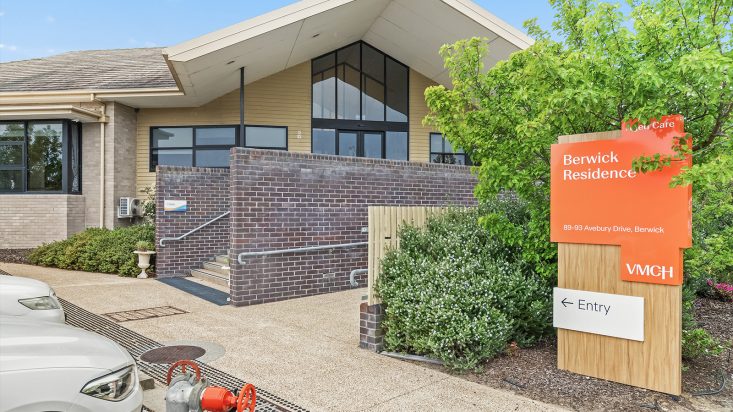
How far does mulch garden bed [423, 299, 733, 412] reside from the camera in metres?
3.75

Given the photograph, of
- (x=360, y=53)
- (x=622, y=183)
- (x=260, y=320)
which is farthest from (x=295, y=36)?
(x=622, y=183)

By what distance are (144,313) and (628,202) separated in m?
6.38

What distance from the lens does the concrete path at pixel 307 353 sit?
3816 millimetres

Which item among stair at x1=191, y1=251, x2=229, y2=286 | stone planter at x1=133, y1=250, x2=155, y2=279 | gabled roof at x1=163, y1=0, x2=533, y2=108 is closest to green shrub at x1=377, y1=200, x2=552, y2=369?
stair at x1=191, y1=251, x2=229, y2=286

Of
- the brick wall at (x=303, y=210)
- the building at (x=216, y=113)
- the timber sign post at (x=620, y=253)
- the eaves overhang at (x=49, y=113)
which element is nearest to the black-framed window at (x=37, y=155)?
the building at (x=216, y=113)

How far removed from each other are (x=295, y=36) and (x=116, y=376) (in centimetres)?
986

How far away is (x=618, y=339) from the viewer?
414cm

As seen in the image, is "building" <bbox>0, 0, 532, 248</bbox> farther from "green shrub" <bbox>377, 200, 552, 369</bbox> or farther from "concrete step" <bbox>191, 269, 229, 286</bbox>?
"green shrub" <bbox>377, 200, 552, 369</bbox>

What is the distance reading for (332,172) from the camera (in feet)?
28.7

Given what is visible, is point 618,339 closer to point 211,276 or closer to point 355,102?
point 211,276

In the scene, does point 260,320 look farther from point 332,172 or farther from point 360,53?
point 360,53

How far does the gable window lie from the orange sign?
1023 cm

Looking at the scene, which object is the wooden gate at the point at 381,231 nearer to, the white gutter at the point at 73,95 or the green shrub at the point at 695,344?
the green shrub at the point at 695,344

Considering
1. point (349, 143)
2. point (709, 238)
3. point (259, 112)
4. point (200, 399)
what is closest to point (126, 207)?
point (259, 112)
